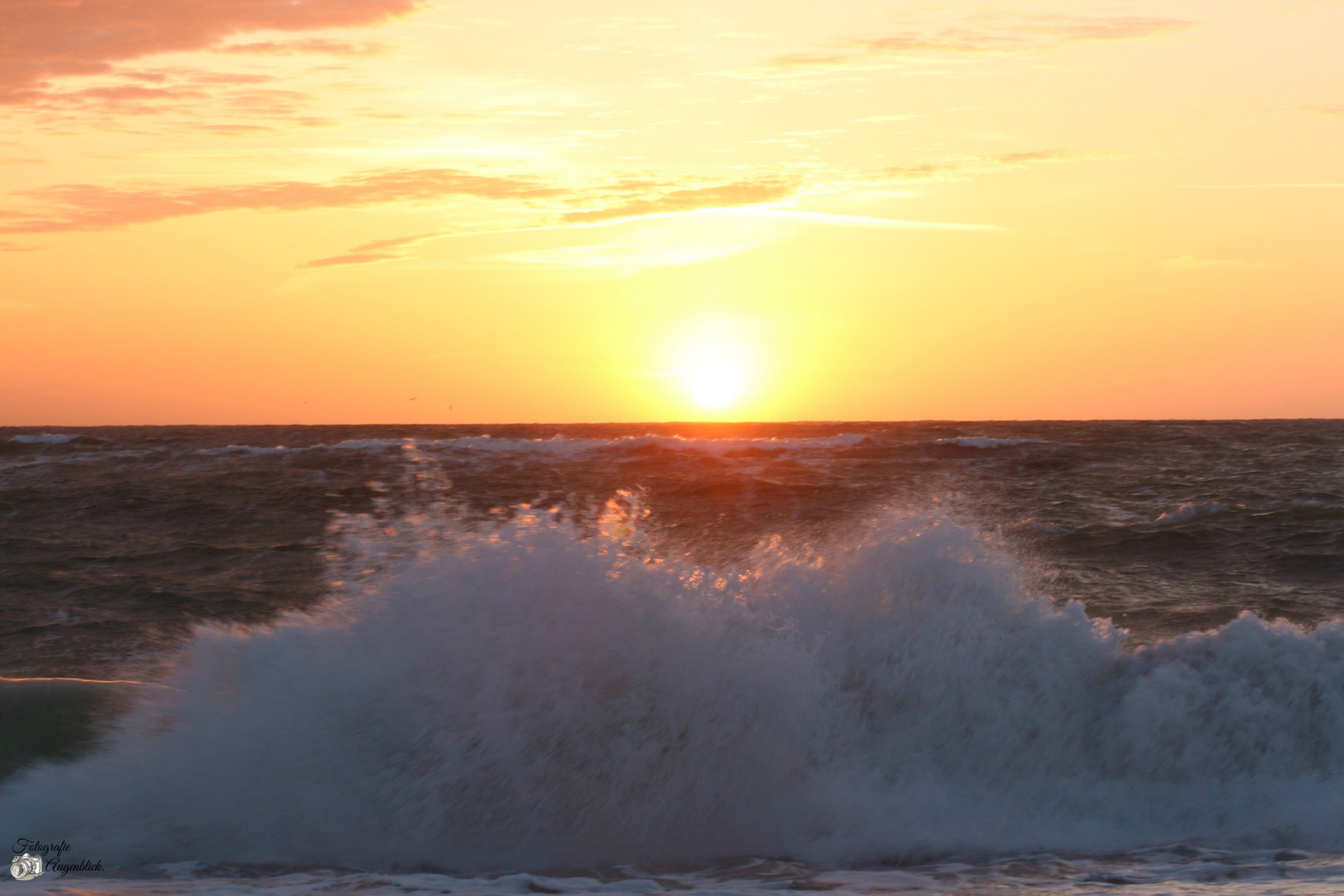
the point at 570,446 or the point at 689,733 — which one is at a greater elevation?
the point at 570,446

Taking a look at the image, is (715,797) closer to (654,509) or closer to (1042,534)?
(1042,534)

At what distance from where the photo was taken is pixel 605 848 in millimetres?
5152

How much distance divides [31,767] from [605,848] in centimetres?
334

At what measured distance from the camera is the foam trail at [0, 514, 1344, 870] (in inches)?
206

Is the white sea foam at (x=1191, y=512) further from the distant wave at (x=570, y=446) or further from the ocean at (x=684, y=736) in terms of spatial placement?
the distant wave at (x=570, y=446)

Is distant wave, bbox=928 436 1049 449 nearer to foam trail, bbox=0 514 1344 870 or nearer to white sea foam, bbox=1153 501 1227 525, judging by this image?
Answer: white sea foam, bbox=1153 501 1227 525

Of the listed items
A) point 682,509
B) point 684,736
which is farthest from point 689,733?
point 682,509

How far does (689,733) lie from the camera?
18.7 feet

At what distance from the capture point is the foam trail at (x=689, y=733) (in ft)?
17.2

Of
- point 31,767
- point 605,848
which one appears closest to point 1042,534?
point 605,848

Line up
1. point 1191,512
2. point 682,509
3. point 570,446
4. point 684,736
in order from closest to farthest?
point 684,736
point 1191,512
point 682,509
point 570,446

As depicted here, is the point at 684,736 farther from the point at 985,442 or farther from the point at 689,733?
the point at 985,442

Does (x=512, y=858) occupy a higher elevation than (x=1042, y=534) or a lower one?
lower

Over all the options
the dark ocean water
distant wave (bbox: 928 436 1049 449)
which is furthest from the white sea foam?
distant wave (bbox: 928 436 1049 449)
